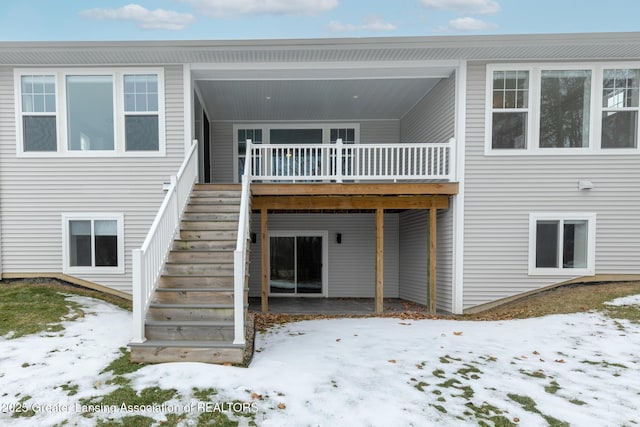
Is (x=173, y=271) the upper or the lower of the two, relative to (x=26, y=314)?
upper

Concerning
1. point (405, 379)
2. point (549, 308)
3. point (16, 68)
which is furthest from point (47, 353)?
point (549, 308)

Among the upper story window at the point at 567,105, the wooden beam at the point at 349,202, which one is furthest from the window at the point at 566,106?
the wooden beam at the point at 349,202

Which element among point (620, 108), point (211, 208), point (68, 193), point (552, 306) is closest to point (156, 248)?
point (211, 208)

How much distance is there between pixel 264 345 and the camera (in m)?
→ 4.82

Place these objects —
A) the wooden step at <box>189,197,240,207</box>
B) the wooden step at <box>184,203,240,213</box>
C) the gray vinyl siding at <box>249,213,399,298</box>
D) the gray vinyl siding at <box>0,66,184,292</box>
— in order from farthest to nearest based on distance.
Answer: the gray vinyl siding at <box>249,213,399,298</box> < the gray vinyl siding at <box>0,66,184,292</box> < the wooden step at <box>189,197,240,207</box> < the wooden step at <box>184,203,240,213</box>

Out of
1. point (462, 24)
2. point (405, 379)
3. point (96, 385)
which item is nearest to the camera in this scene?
point (96, 385)

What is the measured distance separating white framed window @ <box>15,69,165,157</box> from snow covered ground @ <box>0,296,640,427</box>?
3.90m

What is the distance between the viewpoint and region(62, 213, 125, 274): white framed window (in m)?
7.29

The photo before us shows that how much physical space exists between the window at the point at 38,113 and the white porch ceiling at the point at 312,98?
10.0 feet

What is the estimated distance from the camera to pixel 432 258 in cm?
745

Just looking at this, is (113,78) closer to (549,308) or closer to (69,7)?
(549,308)

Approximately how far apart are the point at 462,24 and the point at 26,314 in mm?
66482

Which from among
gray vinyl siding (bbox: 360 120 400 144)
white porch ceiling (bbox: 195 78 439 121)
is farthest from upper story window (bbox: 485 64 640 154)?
gray vinyl siding (bbox: 360 120 400 144)

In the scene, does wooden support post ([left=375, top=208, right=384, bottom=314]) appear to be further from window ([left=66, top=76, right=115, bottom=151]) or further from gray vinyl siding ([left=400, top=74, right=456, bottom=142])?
window ([left=66, top=76, right=115, bottom=151])
